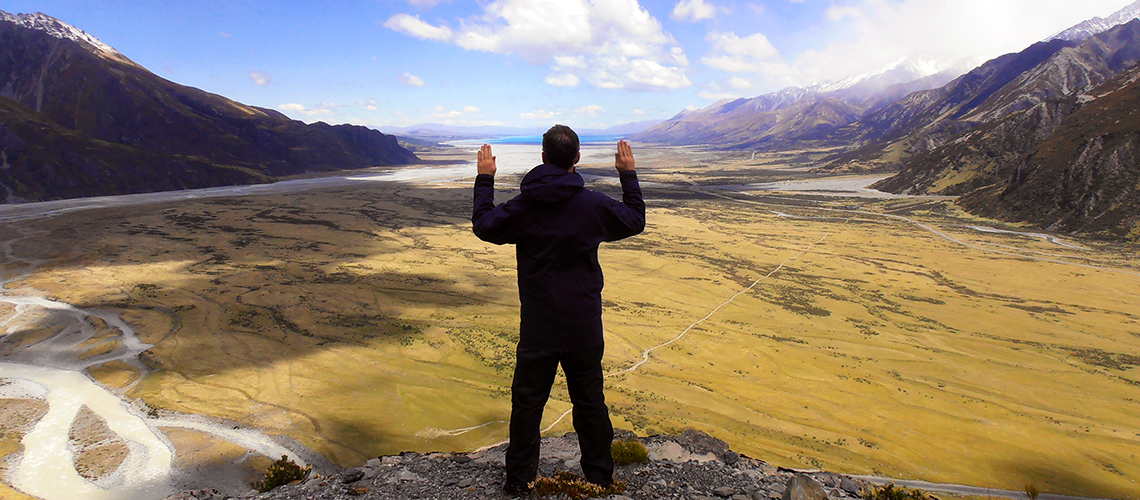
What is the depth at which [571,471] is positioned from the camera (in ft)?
15.6

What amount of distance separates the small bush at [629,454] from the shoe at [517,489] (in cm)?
163

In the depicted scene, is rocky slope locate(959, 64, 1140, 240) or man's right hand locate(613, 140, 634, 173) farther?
rocky slope locate(959, 64, 1140, 240)

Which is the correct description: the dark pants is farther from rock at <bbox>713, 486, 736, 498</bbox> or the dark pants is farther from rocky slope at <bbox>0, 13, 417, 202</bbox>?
rocky slope at <bbox>0, 13, 417, 202</bbox>

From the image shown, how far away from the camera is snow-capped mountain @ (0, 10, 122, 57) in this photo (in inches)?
3967

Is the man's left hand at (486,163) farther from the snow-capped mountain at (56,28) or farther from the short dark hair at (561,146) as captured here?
the snow-capped mountain at (56,28)

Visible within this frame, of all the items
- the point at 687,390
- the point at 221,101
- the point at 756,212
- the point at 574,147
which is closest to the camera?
the point at 574,147

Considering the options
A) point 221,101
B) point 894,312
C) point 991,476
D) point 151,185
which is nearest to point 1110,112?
point 894,312

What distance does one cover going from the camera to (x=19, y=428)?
11797 millimetres

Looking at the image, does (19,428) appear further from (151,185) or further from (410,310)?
(151,185)

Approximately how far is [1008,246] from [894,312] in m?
22.5

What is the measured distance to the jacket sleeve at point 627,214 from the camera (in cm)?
328

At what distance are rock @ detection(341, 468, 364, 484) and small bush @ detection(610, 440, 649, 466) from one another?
2.84 meters

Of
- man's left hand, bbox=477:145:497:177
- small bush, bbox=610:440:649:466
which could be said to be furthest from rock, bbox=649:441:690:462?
man's left hand, bbox=477:145:497:177

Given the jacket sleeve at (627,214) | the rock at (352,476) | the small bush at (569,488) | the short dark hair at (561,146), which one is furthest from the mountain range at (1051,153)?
the rock at (352,476)
